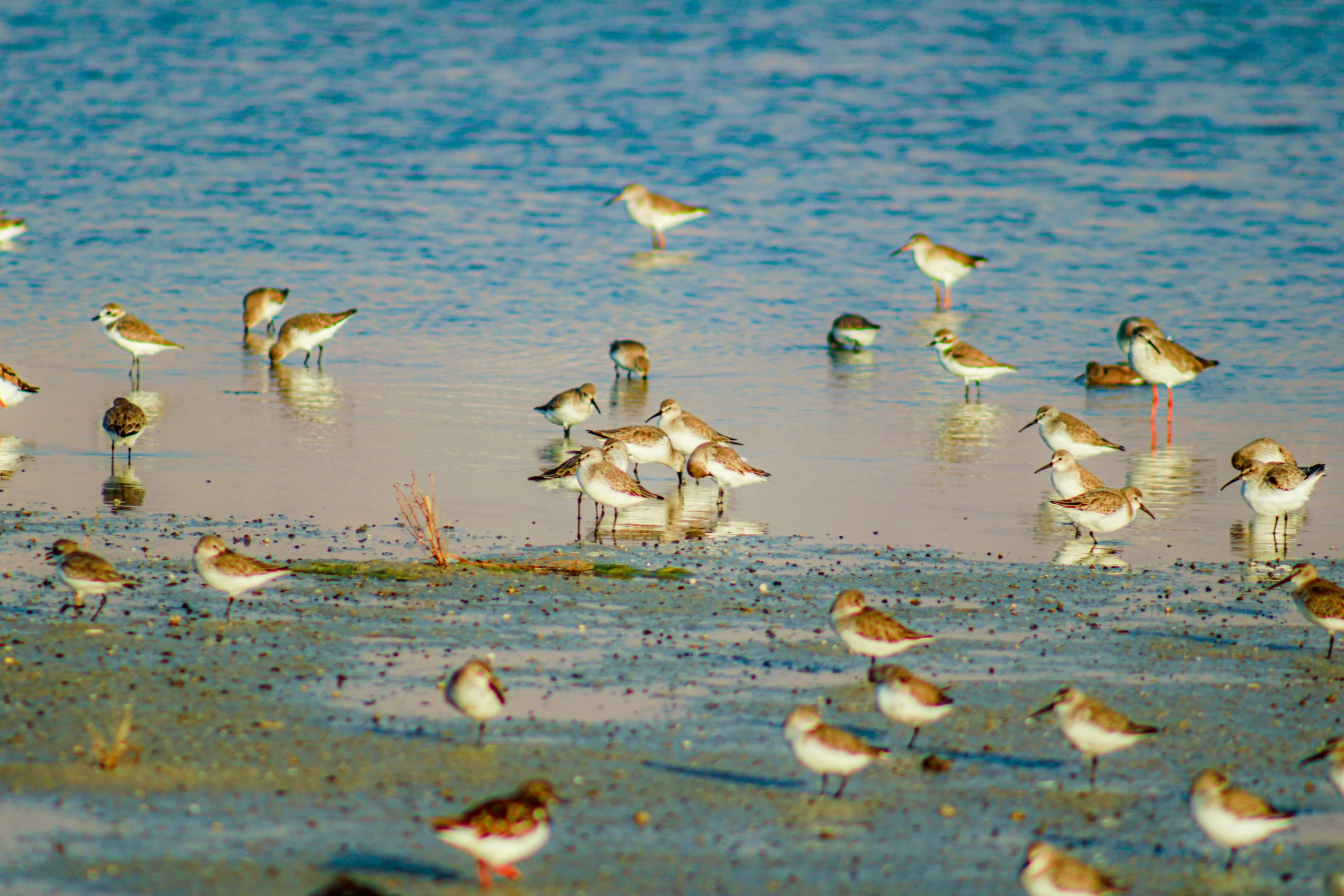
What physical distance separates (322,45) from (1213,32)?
29.7m

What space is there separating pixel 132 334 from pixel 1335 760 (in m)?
14.5

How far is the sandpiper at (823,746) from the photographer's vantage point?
7.20m

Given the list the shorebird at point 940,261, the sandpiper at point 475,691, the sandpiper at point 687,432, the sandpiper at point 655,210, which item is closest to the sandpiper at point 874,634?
the sandpiper at point 475,691

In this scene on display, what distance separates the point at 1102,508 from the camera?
12078 mm

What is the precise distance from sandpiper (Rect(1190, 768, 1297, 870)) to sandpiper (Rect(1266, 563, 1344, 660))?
2.91 metres

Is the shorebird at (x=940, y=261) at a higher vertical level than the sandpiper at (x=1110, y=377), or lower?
higher

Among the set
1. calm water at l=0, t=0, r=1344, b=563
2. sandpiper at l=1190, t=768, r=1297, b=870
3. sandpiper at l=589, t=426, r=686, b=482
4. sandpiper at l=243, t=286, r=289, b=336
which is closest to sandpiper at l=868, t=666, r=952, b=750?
sandpiper at l=1190, t=768, r=1297, b=870

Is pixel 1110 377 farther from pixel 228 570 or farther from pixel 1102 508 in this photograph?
pixel 228 570

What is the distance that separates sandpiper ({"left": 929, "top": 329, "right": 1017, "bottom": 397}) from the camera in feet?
60.5

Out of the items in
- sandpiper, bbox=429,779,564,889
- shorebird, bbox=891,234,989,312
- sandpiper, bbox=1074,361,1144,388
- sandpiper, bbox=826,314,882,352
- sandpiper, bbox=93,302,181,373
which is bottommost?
sandpiper, bbox=429,779,564,889

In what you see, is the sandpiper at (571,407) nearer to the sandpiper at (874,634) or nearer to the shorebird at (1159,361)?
the shorebird at (1159,361)

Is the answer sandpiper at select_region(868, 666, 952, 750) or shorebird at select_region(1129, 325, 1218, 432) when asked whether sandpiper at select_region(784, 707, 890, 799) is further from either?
shorebird at select_region(1129, 325, 1218, 432)

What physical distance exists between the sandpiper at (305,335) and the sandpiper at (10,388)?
387cm

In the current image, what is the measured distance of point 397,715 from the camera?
326 inches
